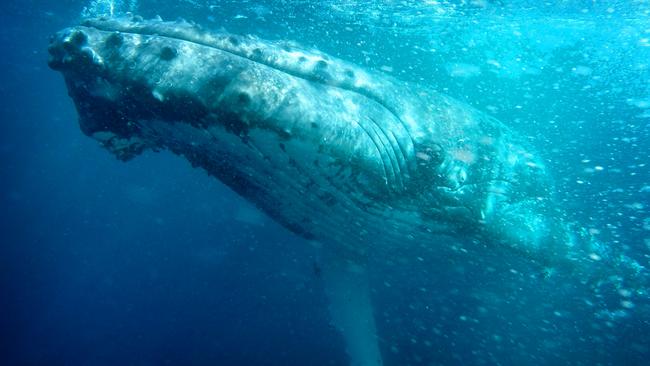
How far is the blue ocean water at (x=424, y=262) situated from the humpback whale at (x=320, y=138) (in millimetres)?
2581

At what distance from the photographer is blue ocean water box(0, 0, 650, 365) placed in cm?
1182

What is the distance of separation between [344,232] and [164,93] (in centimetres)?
494

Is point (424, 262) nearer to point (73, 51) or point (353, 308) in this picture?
point (353, 308)

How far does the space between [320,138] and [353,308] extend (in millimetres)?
9932

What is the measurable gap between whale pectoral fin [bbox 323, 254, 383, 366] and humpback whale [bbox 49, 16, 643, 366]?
3.20 m

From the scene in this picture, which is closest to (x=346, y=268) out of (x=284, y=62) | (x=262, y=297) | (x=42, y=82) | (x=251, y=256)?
(x=284, y=62)

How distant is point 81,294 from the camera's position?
4803cm

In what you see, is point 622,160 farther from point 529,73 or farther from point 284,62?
point 284,62

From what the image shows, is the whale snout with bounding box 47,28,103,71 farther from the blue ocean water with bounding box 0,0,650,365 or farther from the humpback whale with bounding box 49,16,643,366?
the blue ocean water with bounding box 0,0,650,365

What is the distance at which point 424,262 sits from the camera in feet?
32.0

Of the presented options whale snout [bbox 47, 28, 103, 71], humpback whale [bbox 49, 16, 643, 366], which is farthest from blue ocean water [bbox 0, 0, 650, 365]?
whale snout [bbox 47, 28, 103, 71]

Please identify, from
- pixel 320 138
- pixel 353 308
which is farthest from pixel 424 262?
pixel 320 138

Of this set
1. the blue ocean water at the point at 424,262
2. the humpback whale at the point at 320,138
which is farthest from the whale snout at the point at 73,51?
the blue ocean water at the point at 424,262

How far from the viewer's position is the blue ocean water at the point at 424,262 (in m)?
11.8
